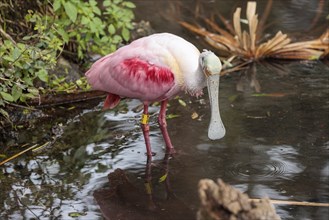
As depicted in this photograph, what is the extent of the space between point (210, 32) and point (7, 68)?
318cm

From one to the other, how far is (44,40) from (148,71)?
123 cm

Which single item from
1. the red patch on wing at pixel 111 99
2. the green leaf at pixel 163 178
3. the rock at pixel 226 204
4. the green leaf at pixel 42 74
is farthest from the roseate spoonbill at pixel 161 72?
the rock at pixel 226 204

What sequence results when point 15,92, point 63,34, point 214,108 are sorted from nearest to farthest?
point 214,108 → point 15,92 → point 63,34

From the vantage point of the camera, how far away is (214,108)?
5.41m

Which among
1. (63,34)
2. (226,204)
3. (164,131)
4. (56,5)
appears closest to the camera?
(226,204)

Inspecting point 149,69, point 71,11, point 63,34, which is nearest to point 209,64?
point 149,69

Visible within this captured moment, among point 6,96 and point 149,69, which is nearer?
point 149,69

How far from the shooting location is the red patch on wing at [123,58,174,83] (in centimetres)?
547

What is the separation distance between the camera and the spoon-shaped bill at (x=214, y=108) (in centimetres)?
532

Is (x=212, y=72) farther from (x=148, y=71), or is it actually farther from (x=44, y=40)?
(x=44, y=40)

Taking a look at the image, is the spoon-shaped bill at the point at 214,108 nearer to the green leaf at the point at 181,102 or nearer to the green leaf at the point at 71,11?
the green leaf at the point at 181,102

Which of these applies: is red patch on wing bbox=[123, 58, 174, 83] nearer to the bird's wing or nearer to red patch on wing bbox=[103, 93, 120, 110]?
the bird's wing

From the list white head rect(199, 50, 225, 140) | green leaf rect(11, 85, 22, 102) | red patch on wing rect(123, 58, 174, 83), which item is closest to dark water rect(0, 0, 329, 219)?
green leaf rect(11, 85, 22, 102)

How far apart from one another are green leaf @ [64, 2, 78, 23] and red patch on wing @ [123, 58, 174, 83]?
1.16m
